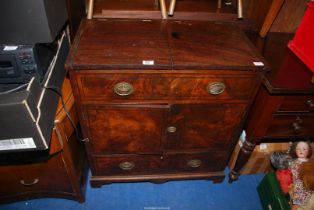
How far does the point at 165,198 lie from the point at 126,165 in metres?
0.32

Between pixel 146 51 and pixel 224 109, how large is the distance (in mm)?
427

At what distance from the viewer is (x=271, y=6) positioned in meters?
1.16

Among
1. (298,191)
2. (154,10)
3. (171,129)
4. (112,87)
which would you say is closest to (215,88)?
(171,129)

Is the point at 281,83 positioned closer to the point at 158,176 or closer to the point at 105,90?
the point at 105,90

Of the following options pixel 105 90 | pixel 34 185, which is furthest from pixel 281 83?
pixel 34 185

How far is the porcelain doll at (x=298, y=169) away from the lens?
120 cm

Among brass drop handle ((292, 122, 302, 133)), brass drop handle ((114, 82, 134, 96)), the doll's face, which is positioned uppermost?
brass drop handle ((114, 82, 134, 96))

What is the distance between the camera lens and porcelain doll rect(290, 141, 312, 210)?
47.4 inches

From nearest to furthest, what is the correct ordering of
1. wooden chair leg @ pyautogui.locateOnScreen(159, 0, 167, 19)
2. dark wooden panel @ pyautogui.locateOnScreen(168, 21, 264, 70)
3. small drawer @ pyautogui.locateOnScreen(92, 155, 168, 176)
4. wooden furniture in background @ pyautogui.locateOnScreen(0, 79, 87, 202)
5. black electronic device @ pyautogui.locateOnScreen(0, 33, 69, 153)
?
black electronic device @ pyautogui.locateOnScreen(0, 33, 69, 153) → dark wooden panel @ pyautogui.locateOnScreen(168, 21, 264, 70) → wooden furniture in background @ pyautogui.locateOnScreen(0, 79, 87, 202) → wooden chair leg @ pyautogui.locateOnScreen(159, 0, 167, 19) → small drawer @ pyautogui.locateOnScreen(92, 155, 168, 176)

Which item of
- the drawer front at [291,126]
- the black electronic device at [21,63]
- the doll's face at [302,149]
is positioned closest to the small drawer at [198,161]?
the drawer front at [291,126]

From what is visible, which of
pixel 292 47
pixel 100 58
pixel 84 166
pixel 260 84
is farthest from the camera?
pixel 84 166

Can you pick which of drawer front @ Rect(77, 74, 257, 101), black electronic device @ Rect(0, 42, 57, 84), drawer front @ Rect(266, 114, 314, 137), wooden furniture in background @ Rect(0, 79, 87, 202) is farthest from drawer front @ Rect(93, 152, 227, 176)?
black electronic device @ Rect(0, 42, 57, 84)

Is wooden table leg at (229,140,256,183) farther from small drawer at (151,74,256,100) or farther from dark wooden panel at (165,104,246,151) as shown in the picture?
small drawer at (151,74,256,100)

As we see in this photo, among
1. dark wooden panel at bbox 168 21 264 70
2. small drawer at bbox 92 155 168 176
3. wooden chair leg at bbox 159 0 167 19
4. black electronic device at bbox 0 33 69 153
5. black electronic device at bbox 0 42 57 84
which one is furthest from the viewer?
small drawer at bbox 92 155 168 176
